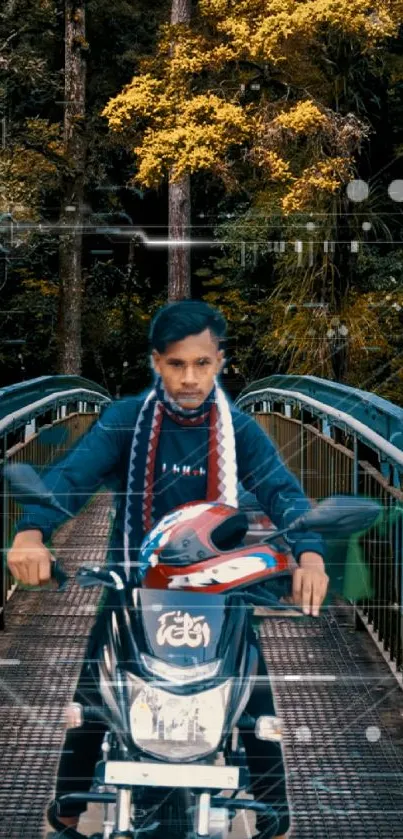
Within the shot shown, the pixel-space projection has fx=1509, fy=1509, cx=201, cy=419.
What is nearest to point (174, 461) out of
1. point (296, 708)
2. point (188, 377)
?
point (188, 377)

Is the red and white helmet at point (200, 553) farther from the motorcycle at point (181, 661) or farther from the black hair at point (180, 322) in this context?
the black hair at point (180, 322)

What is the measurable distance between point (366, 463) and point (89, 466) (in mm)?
2217

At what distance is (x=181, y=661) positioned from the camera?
7.70ft

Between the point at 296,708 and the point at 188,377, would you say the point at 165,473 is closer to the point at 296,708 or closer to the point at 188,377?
the point at 188,377

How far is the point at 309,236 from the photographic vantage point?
1244 centimetres

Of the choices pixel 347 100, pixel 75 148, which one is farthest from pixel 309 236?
pixel 75 148

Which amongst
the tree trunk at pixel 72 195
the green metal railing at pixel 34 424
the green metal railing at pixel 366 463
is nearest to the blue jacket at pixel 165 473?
the green metal railing at pixel 34 424

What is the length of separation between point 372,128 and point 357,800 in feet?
35.5

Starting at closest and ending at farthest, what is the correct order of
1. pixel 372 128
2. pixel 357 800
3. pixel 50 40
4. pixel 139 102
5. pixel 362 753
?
pixel 357 800 → pixel 362 753 → pixel 50 40 → pixel 139 102 → pixel 372 128

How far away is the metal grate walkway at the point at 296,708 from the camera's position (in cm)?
312

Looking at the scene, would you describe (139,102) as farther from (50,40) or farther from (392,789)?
(392,789)

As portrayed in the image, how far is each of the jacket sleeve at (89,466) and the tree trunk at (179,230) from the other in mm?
2918

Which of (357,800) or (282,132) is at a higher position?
(282,132)

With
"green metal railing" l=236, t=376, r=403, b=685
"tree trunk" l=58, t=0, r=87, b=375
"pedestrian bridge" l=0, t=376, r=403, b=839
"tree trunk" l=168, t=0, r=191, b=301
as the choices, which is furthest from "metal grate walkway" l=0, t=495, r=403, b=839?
"tree trunk" l=58, t=0, r=87, b=375
